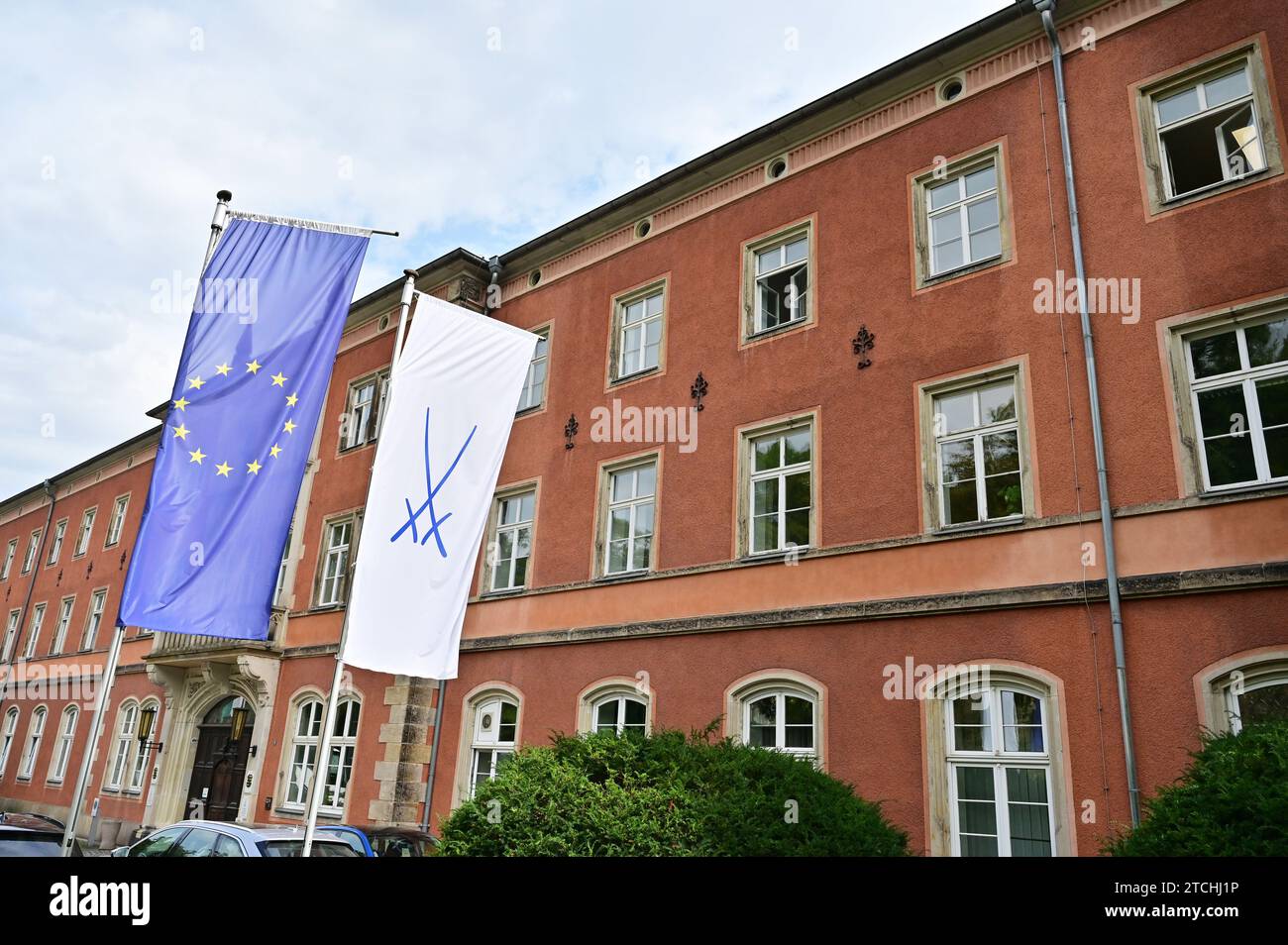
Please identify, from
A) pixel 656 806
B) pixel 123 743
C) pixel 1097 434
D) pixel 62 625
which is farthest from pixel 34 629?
pixel 1097 434

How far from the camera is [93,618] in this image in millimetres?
31562

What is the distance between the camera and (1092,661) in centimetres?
960

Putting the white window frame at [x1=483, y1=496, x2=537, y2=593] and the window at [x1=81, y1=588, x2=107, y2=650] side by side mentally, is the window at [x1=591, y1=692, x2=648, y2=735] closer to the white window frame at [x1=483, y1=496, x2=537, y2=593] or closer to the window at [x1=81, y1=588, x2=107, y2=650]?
the white window frame at [x1=483, y1=496, x2=537, y2=593]

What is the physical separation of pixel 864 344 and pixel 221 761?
1839cm

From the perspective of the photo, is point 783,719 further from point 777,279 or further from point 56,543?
point 56,543

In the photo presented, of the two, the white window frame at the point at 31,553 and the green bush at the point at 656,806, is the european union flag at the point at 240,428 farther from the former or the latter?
the white window frame at the point at 31,553

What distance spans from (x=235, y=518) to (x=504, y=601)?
302 inches

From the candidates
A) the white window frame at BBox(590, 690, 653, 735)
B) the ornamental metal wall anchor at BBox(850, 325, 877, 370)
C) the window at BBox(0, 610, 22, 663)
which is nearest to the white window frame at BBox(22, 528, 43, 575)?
the window at BBox(0, 610, 22, 663)

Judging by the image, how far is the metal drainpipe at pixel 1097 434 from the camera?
9.11 m

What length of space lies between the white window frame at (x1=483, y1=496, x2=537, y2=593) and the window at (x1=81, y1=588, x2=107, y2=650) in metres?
20.9
